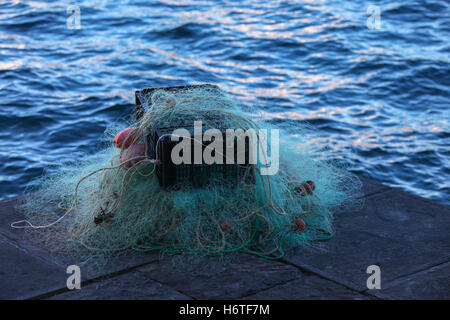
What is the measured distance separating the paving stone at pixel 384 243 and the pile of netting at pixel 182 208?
159 mm

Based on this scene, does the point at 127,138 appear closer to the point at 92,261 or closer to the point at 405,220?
the point at 92,261

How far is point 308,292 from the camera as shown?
3.37m

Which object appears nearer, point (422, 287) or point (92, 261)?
point (422, 287)

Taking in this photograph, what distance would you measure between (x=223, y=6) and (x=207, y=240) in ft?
36.0

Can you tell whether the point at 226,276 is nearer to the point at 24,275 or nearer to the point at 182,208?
the point at 182,208

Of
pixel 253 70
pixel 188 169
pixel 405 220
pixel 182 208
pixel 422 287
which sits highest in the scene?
pixel 253 70

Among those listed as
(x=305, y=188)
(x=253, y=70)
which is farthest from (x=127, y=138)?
(x=253, y=70)

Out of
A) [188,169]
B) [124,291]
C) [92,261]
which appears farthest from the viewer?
[188,169]

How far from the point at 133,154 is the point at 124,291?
3.48 feet

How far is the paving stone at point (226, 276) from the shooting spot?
3.37m

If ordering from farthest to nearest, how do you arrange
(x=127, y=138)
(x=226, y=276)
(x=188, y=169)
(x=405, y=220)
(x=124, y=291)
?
(x=405, y=220) → (x=127, y=138) → (x=188, y=169) → (x=226, y=276) → (x=124, y=291)

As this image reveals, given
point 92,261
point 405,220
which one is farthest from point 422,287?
point 92,261

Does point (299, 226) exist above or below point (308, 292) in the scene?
above
